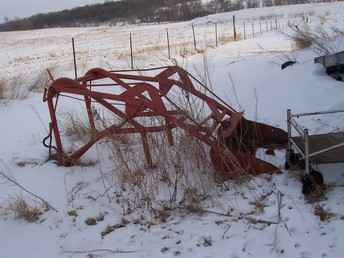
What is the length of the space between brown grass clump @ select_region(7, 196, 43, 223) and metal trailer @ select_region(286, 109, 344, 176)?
235cm

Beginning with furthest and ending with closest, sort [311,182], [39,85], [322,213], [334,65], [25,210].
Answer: [39,85] < [334,65] < [25,210] < [311,182] < [322,213]

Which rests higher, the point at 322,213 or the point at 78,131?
the point at 78,131

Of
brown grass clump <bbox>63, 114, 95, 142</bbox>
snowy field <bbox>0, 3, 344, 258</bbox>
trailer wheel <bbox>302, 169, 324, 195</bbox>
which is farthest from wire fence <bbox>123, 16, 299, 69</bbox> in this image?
trailer wheel <bbox>302, 169, 324, 195</bbox>

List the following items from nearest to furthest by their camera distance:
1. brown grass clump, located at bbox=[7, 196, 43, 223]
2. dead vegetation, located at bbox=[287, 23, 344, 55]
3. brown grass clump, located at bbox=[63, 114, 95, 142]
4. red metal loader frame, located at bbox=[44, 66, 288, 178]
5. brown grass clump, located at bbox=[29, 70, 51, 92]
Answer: brown grass clump, located at bbox=[7, 196, 43, 223] → red metal loader frame, located at bbox=[44, 66, 288, 178] → brown grass clump, located at bbox=[63, 114, 95, 142] → dead vegetation, located at bbox=[287, 23, 344, 55] → brown grass clump, located at bbox=[29, 70, 51, 92]

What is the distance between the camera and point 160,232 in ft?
10.9

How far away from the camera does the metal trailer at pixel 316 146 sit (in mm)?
3400

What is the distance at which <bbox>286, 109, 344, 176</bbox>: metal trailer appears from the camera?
3.40 metres

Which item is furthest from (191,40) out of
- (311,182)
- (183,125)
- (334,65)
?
(311,182)

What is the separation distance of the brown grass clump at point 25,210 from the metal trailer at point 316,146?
235cm

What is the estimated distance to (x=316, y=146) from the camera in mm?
3959

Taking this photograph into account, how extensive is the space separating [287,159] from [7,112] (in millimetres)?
5940

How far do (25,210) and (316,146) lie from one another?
272cm

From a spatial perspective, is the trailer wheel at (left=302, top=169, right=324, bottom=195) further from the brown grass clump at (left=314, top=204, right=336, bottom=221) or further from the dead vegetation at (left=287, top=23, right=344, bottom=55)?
the dead vegetation at (left=287, top=23, right=344, bottom=55)

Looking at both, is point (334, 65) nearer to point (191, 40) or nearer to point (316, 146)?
point (316, 146)
